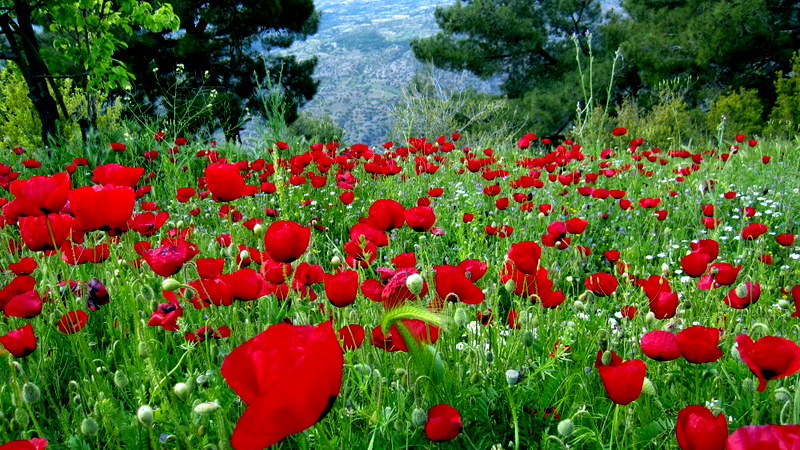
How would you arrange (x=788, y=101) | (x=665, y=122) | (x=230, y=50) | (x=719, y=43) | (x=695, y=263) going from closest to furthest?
(x=695, y=263) → (x=665, y=122) → (x=788, y=101) → (x=719, y=43) → (x=230, y=50)

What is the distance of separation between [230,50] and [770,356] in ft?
63.2

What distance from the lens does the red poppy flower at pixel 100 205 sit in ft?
3.86

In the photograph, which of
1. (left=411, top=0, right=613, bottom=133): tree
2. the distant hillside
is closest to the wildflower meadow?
(left=411, top=0, right=613, bottom=133): tree

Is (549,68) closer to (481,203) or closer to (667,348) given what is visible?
(481,203)

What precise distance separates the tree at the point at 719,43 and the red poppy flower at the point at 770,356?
18382 mm

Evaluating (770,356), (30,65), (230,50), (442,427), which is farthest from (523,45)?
(442,427)

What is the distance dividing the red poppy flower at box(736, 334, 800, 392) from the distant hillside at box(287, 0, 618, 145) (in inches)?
1017

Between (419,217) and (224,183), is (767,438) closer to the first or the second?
(419,217)

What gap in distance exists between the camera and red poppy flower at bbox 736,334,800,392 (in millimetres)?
884

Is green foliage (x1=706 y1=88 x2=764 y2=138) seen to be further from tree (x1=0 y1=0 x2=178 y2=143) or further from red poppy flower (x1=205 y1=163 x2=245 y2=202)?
red poppy flower (x1=205 y1=163 x2=245 y2=202)

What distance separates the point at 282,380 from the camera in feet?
1.95

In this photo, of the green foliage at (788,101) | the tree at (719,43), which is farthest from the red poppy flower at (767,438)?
the tree at (719,43)

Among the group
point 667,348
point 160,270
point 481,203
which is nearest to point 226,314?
point 160,270

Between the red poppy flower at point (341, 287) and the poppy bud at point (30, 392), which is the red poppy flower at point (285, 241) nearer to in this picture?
the red poppy flower at point (341, 287)
